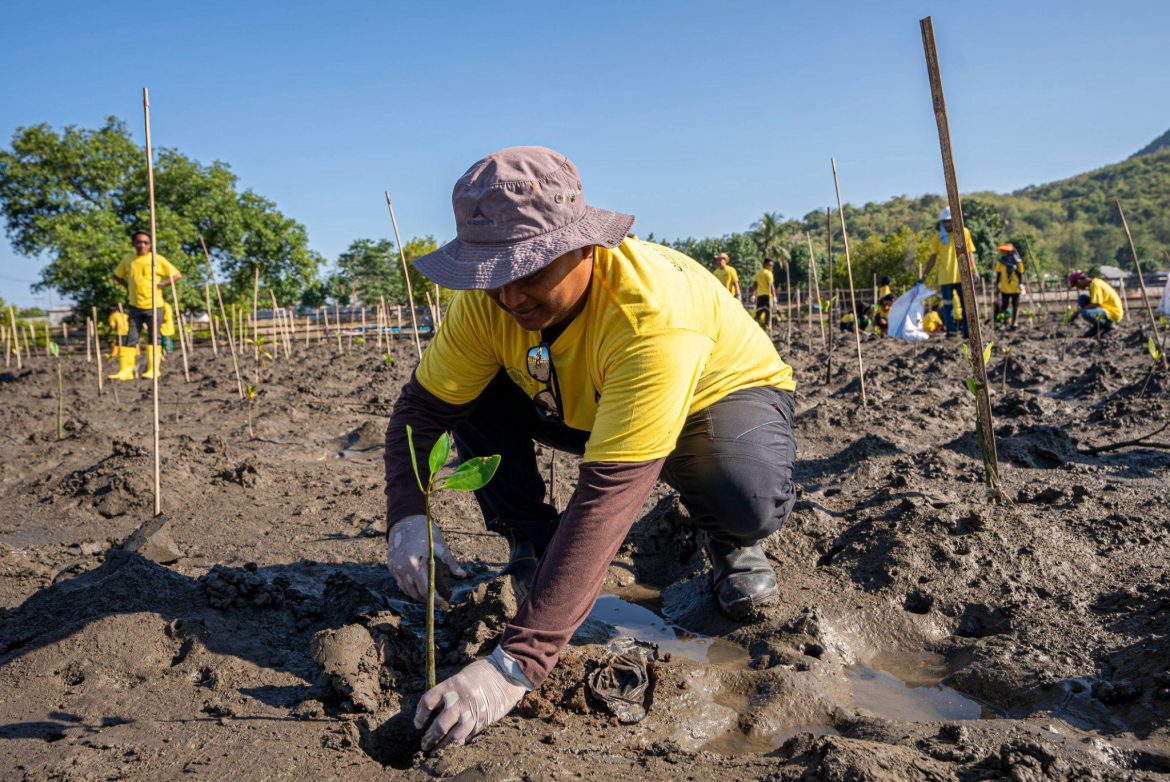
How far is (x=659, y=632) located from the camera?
249 centimetres

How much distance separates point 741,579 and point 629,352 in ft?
3.39

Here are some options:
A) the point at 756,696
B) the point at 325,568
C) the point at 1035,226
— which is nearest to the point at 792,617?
the point at 756,696

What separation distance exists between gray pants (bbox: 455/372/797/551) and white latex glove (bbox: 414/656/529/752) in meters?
0.88

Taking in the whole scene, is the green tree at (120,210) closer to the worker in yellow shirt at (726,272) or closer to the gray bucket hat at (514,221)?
the worker in yellow shirt at (726,272)

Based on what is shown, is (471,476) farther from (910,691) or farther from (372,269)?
(372,269)

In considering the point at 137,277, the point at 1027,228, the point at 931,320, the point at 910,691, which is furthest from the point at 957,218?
the point at 1027,228

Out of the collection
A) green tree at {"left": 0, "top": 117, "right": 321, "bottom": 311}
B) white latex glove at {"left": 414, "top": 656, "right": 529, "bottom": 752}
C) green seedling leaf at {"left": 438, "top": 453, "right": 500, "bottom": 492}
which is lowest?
white latex glove at {"left": 414, "top": 656, "right": 529, "bottom": 752}

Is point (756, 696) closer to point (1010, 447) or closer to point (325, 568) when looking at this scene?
point (325, 568)

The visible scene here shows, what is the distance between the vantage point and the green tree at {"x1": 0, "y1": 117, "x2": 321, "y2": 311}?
73.7ft

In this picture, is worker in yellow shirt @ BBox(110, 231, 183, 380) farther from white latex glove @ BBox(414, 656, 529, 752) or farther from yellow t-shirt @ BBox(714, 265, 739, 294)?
white latex glove @ BBox(414, 656, 529, 752)

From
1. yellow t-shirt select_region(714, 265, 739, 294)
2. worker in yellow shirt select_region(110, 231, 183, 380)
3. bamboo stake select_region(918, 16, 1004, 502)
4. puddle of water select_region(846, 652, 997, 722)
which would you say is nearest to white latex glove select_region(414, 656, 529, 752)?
puddle of water select_region(846, 652, 997, 722)

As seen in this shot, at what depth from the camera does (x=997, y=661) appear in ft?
6.63

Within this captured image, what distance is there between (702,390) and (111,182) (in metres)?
28.7

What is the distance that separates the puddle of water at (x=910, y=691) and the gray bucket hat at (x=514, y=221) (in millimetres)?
1345
